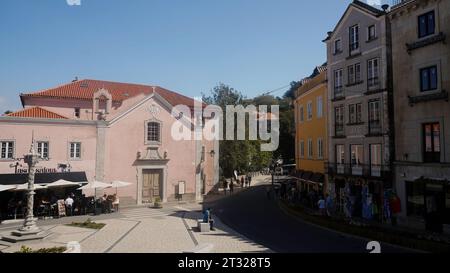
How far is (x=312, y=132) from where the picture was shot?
35281 millimetres

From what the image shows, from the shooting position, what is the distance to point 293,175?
39.3 m

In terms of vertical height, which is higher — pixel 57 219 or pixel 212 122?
pixel 212 122

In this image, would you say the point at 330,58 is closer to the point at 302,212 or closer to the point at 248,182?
the point at 302,212

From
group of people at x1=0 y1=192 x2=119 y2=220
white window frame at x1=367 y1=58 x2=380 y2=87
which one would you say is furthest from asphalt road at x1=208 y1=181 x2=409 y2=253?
white window frame at x1=367 y1=58 x2=380 y2=87

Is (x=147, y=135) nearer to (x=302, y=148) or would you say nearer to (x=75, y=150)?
(x=75, y=150)

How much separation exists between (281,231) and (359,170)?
1020cm

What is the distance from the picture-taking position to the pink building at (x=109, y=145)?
92.8 feet

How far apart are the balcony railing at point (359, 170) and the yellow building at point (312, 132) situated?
178cm

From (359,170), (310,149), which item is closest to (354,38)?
(359,170)

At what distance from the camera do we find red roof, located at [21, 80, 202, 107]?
37.0 m

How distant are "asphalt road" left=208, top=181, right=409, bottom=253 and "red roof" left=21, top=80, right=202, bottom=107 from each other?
15.6 m
